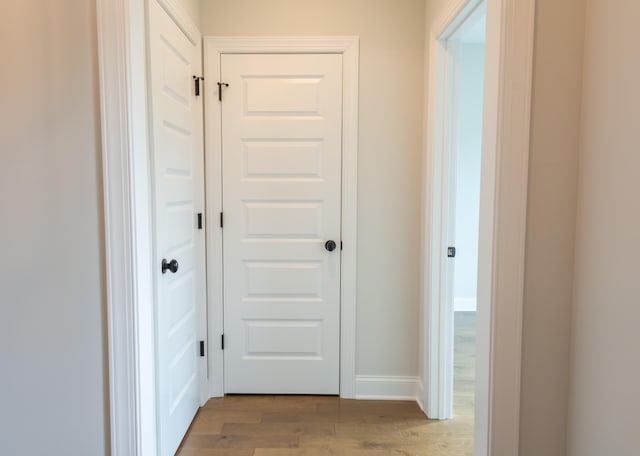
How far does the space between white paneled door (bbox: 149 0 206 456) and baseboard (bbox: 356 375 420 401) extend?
106 cm

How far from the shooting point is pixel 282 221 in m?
2.51

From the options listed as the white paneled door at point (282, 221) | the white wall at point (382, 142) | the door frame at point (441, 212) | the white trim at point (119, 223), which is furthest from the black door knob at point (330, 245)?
the white trim at point (119, 223)

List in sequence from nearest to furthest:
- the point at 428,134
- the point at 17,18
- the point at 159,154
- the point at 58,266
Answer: the point at 17,18, the point at 58,266, the point at 159,154, the point at 428,134

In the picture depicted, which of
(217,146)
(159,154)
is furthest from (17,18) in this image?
(217,146)

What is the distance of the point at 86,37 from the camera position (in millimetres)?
1308

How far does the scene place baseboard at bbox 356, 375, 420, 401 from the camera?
8.43ft

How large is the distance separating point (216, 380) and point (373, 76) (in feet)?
6.94

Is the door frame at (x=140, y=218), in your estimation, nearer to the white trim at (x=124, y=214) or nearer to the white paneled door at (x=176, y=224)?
the white trim at (x=124, y=214)

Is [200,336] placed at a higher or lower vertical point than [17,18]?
lower

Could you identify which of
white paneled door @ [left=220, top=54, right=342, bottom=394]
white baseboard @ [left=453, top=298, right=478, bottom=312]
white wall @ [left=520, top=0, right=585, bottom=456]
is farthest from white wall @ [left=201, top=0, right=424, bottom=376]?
white baseboard @ [left=453, top=298, right=478, bottom=312]

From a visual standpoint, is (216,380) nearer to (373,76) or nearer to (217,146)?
(217,146)

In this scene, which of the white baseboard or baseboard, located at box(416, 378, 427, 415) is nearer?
baseboard, located at box(416, 378, 427, 415)

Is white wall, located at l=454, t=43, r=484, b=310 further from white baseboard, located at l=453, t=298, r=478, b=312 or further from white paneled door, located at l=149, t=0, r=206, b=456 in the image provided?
white paneled door, located at l=149, t=0, r=206, b=456

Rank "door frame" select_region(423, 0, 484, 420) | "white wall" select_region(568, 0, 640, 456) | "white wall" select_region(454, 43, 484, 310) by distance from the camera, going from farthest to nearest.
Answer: "white wall" select_region(454, 43, 484, 310) → "door frame" select_region(423, 0, 484, 420) → "white wall" select_region(568, 0, 640, 456)
